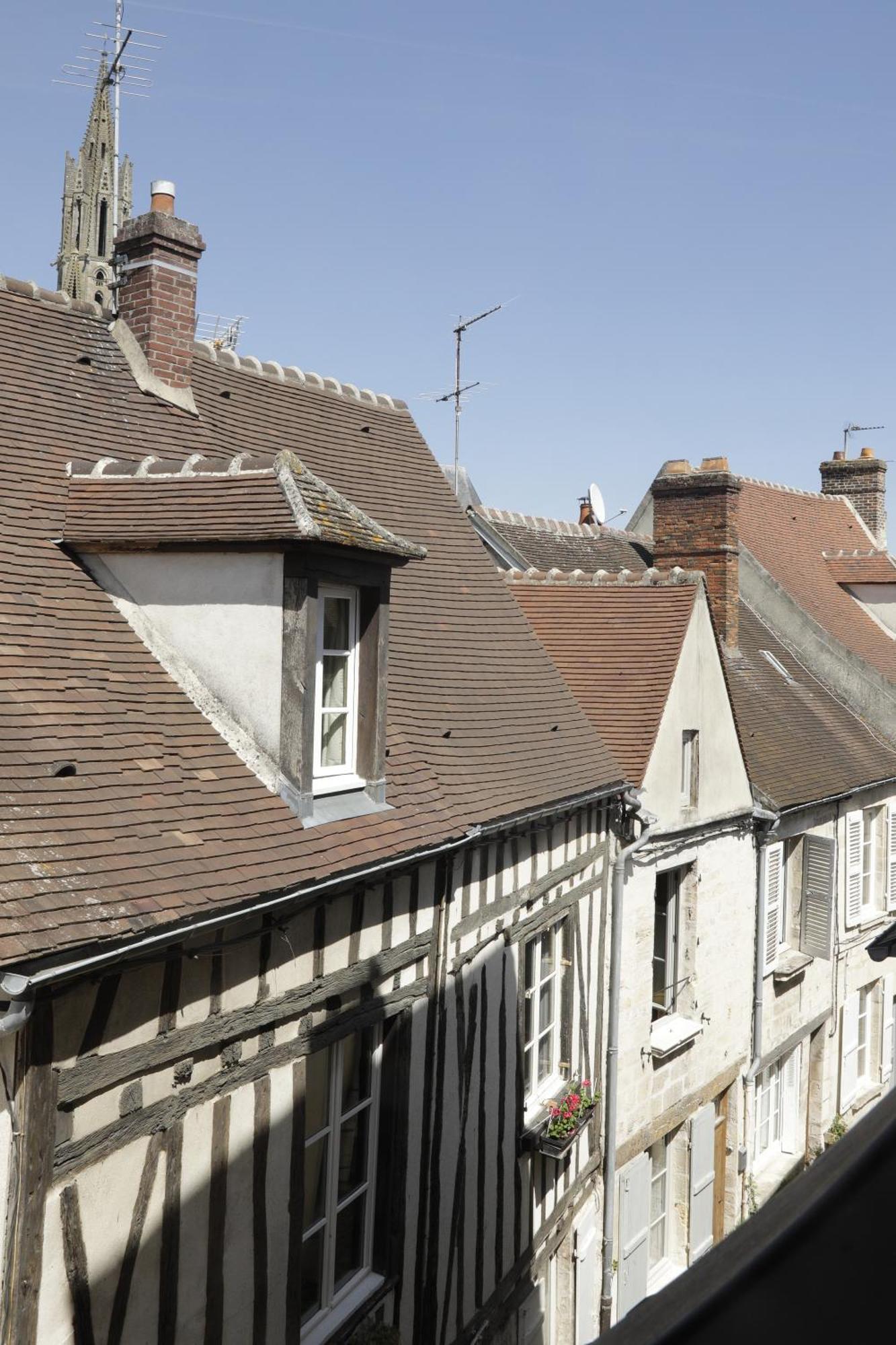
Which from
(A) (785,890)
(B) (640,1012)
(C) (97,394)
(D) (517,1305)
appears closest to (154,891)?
(C) (97,394)

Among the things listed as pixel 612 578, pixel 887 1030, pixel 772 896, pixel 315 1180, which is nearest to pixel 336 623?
pixel 315 1180

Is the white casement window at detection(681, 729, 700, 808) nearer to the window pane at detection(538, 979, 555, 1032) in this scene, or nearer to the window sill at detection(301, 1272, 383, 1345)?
the window pane at detection(538, 979, 555, 1032)

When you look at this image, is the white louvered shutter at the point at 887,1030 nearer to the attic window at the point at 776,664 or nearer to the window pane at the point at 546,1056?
the attic window at the point at 776,664

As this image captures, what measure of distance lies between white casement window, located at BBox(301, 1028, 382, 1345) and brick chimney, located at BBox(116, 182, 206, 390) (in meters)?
4.44

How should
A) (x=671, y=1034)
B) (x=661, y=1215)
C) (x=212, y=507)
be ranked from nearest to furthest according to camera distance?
(x=212, y=507)
(x=671, y=1034)
(x=661, y=1215)

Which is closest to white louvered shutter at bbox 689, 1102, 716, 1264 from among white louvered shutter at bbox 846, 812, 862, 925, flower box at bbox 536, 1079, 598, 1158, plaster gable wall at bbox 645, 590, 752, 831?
flower box at bbox 536, 1079, 598, 1158

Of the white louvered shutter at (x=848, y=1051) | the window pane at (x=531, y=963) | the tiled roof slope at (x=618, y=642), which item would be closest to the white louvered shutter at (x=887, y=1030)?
the white louvered shutter at (x=848, y=1051)

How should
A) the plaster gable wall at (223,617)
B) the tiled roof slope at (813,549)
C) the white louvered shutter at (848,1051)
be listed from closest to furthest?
the plaster gable wall at (223,617) < the white louvered shutter at (848,1051) < the tiled roof slope at (813,549)

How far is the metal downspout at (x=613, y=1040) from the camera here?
9.49 metres

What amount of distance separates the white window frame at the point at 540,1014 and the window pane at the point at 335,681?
284 cm

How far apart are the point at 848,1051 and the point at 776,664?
5011mm

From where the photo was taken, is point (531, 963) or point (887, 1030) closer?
point (531, 963)

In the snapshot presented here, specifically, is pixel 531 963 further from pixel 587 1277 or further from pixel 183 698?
pixel 183 698

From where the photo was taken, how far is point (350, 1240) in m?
6.11
